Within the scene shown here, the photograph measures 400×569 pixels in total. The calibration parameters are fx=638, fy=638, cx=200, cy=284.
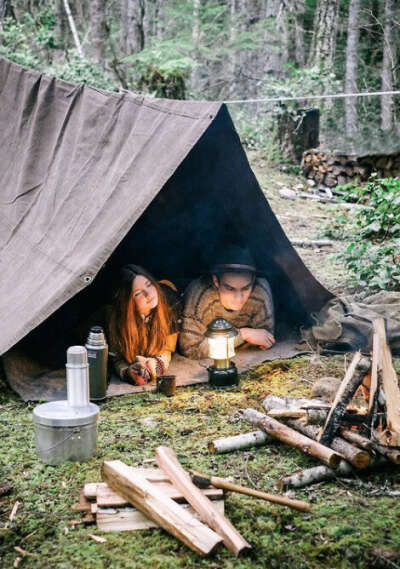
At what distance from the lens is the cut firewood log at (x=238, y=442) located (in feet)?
11.5

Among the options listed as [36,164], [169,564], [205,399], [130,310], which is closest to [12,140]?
[36,164]

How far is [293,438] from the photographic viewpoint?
340 centimetres

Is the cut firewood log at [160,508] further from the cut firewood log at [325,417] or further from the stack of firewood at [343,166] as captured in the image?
the stack of firewood at [343,166]

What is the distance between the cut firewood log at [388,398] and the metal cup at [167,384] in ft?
4.78

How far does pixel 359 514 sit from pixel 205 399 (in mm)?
1675

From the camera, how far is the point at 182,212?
17.7 feet

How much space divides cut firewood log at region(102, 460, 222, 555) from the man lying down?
219 centimetres

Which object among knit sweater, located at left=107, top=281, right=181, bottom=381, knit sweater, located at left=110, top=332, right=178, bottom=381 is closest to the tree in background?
knit sweater, located at left=107, top=281, right=181, bottom=381

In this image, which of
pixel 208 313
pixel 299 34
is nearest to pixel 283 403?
pixel 208 313

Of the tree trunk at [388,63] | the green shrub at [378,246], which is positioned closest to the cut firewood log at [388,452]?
the green shrub at [378,246]

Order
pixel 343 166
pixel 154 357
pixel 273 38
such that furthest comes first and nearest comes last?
1. pixel 273 38
2. pixel 343 166
3. pixel 154 357

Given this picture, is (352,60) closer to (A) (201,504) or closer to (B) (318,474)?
(B) (318,474)

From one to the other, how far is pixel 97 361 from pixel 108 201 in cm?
114

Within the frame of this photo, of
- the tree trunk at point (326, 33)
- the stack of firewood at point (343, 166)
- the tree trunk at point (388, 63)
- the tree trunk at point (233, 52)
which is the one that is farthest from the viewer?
the tree trunk at point (233, 52)
